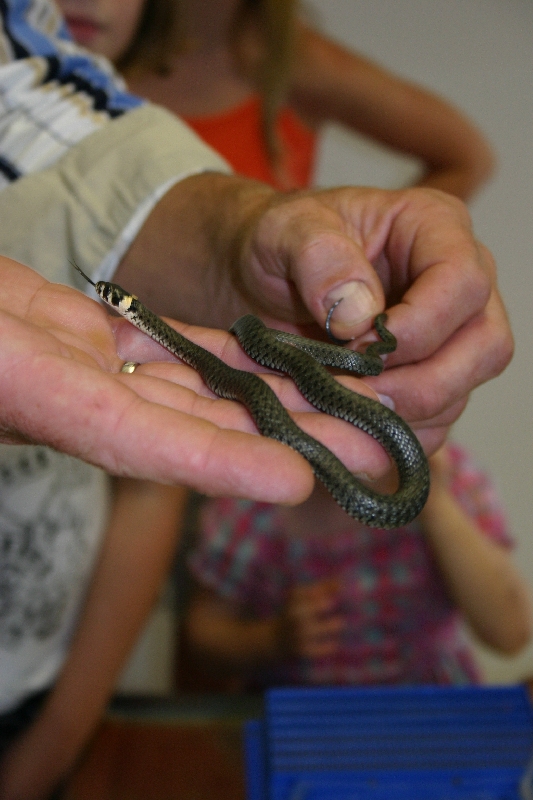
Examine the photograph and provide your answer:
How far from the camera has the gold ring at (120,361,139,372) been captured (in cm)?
96

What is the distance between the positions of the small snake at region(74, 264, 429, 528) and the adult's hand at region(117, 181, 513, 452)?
6 cm

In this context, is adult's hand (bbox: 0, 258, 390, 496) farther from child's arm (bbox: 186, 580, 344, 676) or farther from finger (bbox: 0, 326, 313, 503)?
child's arm (bbox: 186, 580, 344, 676)

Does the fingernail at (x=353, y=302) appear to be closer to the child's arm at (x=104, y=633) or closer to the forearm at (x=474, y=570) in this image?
the child's arm at (x=104, y=633)

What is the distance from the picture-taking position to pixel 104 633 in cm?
186

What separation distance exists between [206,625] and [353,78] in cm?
208

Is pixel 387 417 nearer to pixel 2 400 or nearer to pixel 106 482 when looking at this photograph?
pixel 2 400

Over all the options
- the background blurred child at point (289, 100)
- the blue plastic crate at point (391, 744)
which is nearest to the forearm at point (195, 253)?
the background blurred child at point (289, 100)

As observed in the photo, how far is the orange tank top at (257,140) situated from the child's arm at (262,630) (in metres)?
1.45

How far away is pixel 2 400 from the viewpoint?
29.1 inches

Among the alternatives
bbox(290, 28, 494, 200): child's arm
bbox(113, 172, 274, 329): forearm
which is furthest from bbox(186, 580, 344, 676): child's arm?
bbox(290, 28, 494, 200): child's arm

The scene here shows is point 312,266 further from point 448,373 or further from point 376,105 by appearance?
point 376,105

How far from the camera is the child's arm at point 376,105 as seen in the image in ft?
7.07

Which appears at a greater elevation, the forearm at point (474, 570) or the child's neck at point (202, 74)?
the child's neck at point (202, 74)

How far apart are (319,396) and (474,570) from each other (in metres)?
1.26
